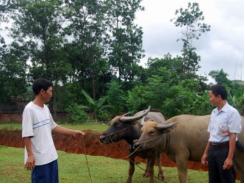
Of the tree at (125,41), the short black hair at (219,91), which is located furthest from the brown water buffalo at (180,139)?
the tree at (125,41)

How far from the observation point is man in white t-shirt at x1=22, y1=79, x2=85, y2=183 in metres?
5.98

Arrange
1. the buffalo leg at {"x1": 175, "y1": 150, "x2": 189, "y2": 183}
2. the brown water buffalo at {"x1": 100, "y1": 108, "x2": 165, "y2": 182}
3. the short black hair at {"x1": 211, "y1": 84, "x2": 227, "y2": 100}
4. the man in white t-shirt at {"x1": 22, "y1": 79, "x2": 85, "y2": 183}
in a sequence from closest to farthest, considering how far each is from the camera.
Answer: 1. the man in white t-shirt at {"x1": 22, "y1": 79, "x2": 85, "y2": 183}
2. the short black hair at {"x1": 211, "y1": 84, "x2": 227, "y2": 100}
3. the buffalo leg at {"x1": 175, "y1": 150, "x2": 189, "y2": 183}
4. the brown water buffalo at {"x1": 100, "y1": 108, "x2": 165, "y2": 182}

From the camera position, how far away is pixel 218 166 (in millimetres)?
6762

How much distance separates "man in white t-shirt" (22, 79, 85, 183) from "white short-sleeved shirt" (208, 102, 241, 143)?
222 cm

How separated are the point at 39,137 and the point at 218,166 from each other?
2.48 m

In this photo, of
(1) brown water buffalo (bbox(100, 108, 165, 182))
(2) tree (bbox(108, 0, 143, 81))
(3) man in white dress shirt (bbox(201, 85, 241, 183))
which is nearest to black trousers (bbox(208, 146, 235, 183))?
(3) man in white dress shirt (bbox(201, 85, 241, 183))

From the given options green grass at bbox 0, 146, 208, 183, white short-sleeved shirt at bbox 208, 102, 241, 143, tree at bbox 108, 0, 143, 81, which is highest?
tree at bbox 108, 0, 143, 81

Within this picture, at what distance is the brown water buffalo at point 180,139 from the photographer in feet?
30.7

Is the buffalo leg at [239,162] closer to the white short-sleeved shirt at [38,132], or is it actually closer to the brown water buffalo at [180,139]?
the brown water buffalo at [180,139]

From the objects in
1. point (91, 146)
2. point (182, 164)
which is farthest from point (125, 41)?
point (182, 164)

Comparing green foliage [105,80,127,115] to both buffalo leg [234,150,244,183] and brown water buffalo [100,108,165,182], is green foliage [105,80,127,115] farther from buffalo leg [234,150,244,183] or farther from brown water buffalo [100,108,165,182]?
buffalo leg [234,150,244,183]

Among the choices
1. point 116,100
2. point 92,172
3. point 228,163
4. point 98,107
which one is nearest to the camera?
point 228,163

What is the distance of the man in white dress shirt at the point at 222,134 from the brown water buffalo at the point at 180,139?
2.52 meters

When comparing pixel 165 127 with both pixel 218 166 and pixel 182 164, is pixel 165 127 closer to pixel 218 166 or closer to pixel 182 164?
pixel 182 164
